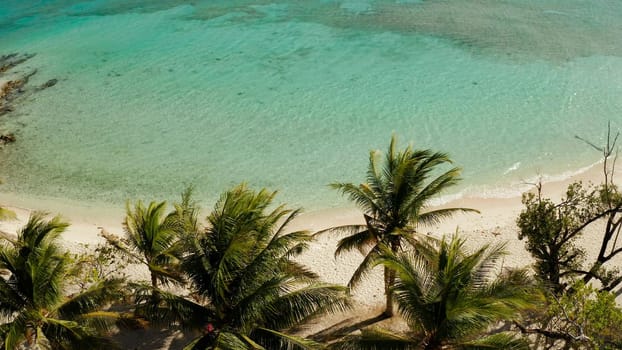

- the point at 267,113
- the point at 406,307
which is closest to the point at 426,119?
→ the point at 267,113

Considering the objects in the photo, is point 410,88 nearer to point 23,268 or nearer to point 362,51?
point 362,51

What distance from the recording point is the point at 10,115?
33062mm

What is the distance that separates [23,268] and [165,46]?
103ft

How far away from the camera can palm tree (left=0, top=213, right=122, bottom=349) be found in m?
12.9

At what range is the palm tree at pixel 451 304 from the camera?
11.6m

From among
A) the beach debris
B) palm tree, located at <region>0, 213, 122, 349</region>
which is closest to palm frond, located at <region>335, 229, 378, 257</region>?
palm tree, located at <region>0, 213, 122, 349</region>

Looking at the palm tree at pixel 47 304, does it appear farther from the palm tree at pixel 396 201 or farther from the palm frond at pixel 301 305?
the palm tree at pixel 396 201

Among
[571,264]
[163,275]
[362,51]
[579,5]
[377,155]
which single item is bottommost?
[571,264]

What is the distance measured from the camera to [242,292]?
12945 mm

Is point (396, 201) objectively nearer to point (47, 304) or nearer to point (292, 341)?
point (292, 341)

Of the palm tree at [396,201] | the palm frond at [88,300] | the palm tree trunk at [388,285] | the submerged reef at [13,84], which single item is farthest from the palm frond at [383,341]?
the submerged reef at [13,84]

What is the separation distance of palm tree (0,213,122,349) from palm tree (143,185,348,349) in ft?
5.15

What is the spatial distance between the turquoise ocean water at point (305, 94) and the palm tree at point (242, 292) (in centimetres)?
1107

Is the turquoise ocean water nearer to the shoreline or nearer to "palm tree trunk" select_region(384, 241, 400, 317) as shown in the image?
the shoreline
